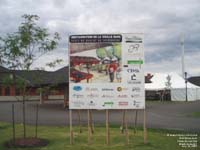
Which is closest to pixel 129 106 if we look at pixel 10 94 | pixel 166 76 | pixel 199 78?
pixel 166 76

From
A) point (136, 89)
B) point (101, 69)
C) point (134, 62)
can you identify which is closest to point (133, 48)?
point (134, 62)

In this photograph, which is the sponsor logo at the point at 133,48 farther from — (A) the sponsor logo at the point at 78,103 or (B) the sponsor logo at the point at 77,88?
(A) the sponsor logo at the point at 78,103

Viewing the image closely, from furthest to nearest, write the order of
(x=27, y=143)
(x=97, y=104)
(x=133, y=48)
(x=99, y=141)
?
(x=99, y=141) < (x=133, y=48) < (x=97, y=104) < (x=27, y=143)

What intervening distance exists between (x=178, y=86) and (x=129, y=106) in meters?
46.6

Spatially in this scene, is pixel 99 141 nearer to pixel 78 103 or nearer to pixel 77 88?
pixel 78 103

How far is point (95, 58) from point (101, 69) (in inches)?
17.7

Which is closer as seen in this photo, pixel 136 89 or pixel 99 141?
pixel 136 89

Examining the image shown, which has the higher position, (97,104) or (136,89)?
(136,89)

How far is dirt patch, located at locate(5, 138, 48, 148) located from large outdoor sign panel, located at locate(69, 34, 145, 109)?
166 centimetres

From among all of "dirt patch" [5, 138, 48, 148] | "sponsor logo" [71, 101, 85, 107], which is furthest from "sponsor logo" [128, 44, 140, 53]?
"dirt patch" [5, 138, 48, 148]

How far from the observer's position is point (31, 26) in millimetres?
14500

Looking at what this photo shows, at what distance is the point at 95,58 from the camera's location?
14.4m

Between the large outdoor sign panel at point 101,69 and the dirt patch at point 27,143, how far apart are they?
1.66m

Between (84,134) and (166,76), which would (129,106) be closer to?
(84,134)
